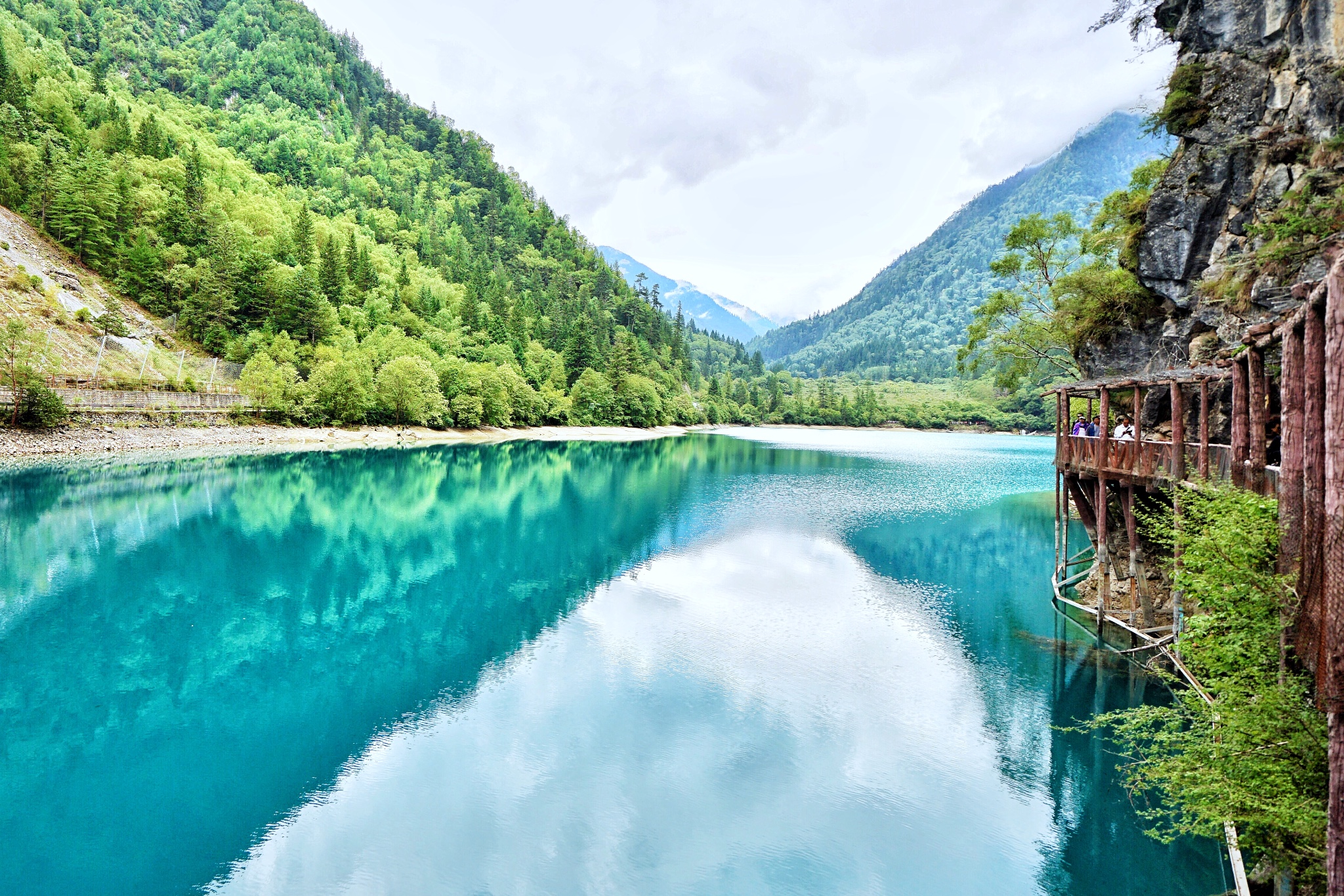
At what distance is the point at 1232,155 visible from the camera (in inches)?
725

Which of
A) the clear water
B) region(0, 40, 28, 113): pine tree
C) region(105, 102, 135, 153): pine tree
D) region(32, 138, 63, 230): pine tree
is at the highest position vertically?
region(0, 40, 28, 113): pine tree

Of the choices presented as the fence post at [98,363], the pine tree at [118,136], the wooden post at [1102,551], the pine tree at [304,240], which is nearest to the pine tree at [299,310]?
the pine tree at [304,240]

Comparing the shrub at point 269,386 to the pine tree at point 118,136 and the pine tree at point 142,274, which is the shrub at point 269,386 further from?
the pine tree at point 118,136

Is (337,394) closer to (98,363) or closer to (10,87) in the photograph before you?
(98,363)

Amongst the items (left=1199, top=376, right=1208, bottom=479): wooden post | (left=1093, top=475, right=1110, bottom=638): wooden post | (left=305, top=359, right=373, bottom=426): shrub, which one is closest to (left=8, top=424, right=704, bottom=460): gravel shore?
(left=305, top=359, right=373, bottom=426): shrub

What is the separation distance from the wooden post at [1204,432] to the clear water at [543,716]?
230 inches

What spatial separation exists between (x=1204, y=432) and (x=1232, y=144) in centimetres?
1074

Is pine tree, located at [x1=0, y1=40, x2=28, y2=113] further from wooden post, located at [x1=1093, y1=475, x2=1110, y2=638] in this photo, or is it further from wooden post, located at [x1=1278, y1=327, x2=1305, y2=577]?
wooden post, located at [x1=1278, y1=327, x2=1305, y2=577]

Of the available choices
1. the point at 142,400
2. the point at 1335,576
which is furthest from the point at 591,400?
the point at 1335,576

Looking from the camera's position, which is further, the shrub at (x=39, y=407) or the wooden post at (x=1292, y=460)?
the shrub at (x=39, y=407)

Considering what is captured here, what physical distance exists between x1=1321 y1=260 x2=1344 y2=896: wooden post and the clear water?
16.8ft

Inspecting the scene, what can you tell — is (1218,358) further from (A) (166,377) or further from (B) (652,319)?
(B) (652,319)

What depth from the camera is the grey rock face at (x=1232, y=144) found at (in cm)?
1575

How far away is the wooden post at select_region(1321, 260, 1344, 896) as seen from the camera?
5.59 m
